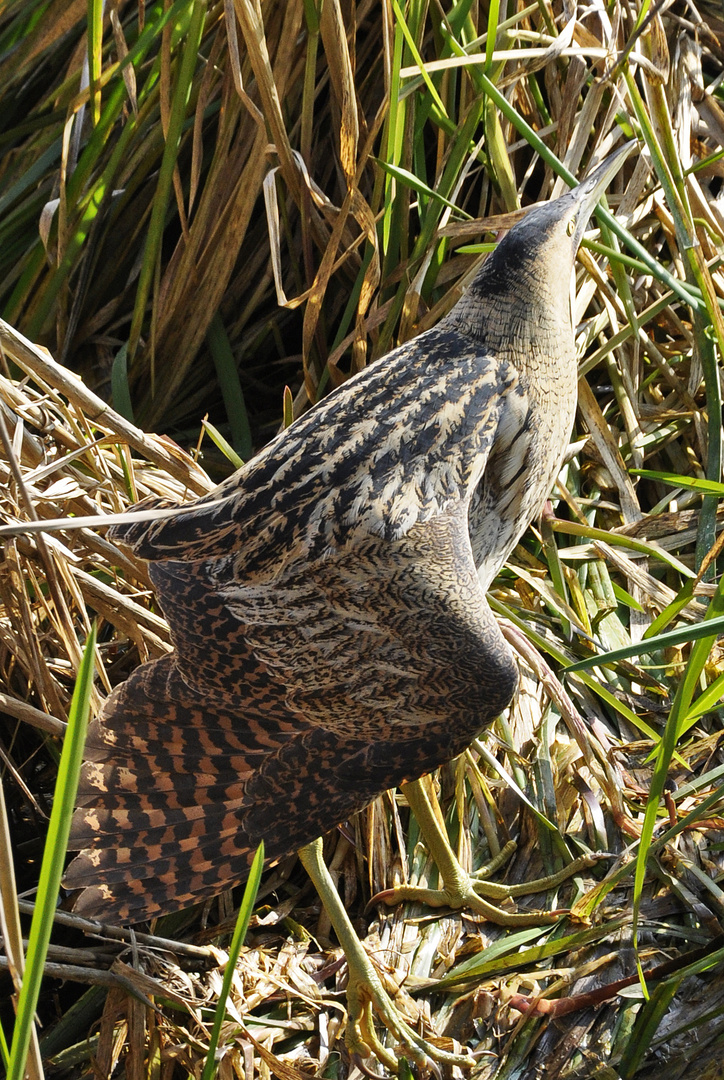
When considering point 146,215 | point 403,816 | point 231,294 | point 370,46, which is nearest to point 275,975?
point 403,816

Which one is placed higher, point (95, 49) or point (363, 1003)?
point (95, 49)

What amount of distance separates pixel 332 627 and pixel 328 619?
14 millimetres

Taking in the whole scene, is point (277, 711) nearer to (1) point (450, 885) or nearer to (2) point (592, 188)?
(1) point (450, 885)

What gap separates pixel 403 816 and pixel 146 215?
144 cm

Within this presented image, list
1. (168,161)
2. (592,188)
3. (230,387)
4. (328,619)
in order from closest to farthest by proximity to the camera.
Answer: (328,619)
(592,188)
(168,161)
(230,387)

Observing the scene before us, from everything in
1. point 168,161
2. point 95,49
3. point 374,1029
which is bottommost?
point 374,1029

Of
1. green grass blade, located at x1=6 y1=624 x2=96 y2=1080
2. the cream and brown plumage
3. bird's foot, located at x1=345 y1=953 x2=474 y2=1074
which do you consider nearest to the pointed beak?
the cream and brown plumage

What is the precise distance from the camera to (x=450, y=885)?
1.85m

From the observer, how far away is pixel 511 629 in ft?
6.60

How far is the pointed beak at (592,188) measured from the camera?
1972mm

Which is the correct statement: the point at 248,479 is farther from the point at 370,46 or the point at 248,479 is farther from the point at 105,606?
the point at 370,46

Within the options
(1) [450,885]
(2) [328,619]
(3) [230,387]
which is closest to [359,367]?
(3) [230,387]

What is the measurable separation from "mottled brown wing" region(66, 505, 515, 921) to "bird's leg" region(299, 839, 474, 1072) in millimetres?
141

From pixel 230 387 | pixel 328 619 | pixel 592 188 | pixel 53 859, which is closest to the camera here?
pixel 53 859
